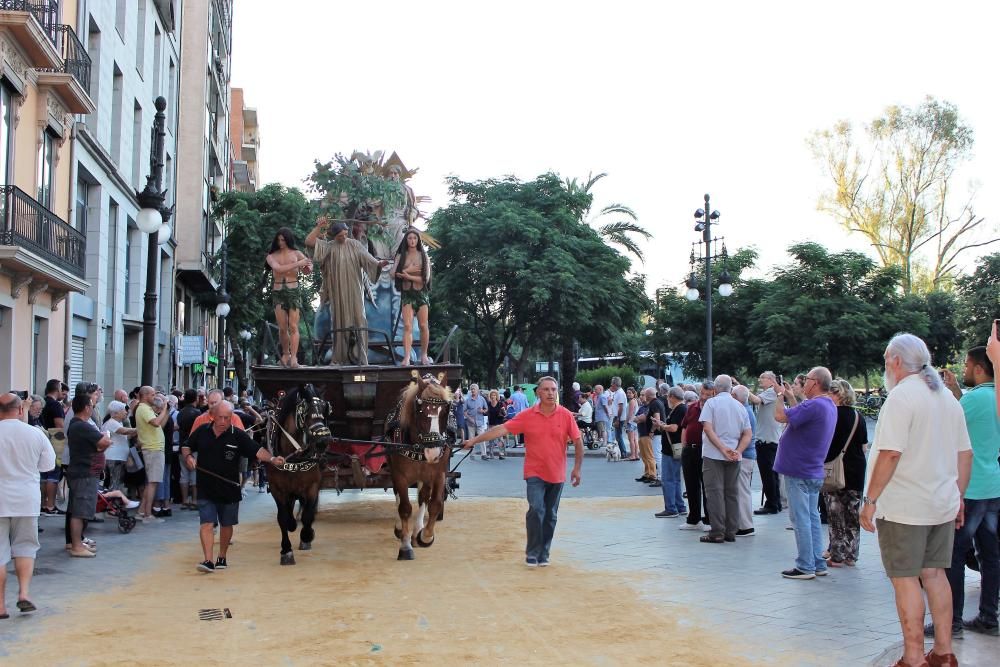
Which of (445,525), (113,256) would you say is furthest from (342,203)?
(113,256)

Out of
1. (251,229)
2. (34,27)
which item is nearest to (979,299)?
(251,229)

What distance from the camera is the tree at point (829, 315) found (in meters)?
35.7

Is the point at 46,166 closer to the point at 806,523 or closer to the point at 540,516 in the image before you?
the point at 540,516

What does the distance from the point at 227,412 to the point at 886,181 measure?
44173 mm

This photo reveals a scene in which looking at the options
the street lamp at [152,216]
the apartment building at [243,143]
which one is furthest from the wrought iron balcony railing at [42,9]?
the apartment building at [243,143]

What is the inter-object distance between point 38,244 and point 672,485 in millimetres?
12246

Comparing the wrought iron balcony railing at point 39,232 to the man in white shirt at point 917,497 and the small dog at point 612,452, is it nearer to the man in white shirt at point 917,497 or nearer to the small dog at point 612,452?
the small dog at point 612,452

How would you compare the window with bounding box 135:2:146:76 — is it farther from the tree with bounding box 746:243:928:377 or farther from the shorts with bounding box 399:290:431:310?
the tree with bounding box 746:243:928:377

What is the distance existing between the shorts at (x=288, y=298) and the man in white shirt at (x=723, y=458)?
5.16m

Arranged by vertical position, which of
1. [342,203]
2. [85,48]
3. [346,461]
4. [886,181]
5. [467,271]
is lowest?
[346,461]

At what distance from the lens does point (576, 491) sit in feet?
56.7

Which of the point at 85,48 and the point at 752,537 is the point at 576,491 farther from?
the point at 85,48

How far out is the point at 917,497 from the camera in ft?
18.6

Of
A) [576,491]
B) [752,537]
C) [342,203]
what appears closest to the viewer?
[752,537]
